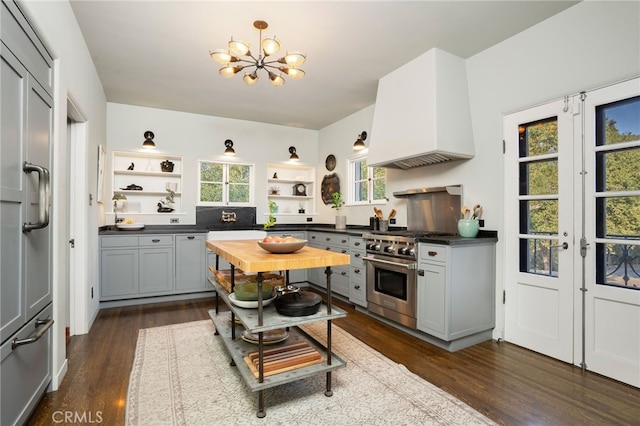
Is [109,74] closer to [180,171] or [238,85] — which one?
[238,85]

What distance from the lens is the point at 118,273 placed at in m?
4.19

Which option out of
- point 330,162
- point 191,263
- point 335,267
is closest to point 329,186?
point 330,162

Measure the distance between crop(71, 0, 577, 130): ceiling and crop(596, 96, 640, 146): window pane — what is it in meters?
0.91

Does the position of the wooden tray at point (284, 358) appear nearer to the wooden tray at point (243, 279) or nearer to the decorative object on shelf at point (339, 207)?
the wooden tray at point (243, 279)

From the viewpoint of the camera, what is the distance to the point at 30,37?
1.77 meters

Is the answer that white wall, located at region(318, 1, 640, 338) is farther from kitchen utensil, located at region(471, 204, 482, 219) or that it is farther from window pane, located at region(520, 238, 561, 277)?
window pane, located at region(520, 238, 561, 277)

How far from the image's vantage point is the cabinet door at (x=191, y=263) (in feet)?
14.9

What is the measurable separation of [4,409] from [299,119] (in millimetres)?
4908

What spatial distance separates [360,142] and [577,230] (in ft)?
9.59

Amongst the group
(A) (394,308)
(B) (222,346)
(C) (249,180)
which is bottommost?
(B) (222,346)

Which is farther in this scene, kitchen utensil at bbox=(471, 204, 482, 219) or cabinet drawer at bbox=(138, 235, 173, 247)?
cabinet drawer at bbox=(138, 235, 173, 247)

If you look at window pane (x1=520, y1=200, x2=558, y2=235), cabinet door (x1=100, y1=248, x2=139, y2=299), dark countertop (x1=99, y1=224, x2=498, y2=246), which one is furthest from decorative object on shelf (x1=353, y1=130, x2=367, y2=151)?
cabinet door (x1=100, y1=248, x2=139, y2=299)

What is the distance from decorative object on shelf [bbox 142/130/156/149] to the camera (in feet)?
15.6

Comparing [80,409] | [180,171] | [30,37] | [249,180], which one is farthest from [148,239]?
[30,37]
